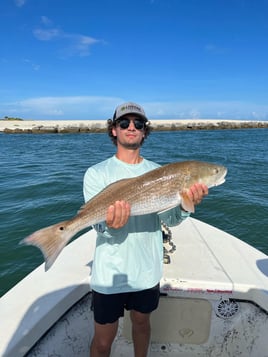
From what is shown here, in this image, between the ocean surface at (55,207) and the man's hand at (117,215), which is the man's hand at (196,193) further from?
the ocean surface at (55,207)

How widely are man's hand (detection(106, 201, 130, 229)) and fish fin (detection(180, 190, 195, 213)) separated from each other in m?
0.49

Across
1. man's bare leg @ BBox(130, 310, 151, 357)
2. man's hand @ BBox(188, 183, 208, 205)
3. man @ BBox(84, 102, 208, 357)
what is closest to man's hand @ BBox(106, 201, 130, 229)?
man @ BBox(84, 102, 208, 357)

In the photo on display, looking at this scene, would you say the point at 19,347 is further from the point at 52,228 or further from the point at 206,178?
the point at 206,178

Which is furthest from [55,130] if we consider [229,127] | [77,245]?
[77,245]

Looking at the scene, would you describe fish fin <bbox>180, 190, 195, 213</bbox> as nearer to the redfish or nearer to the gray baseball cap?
the redfish

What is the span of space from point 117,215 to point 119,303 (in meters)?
0.79

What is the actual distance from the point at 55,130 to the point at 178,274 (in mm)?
52841

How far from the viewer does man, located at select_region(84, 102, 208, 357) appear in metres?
2.45

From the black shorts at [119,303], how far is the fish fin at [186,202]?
2.46 ft

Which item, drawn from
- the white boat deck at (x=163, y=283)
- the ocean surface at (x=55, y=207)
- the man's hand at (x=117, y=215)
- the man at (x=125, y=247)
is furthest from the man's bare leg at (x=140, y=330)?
the ocean surface at (x=55, y=207)

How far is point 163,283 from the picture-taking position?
3.26m

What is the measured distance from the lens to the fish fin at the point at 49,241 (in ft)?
7.83

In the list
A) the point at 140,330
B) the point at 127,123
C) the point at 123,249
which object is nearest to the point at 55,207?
the point at 140,330

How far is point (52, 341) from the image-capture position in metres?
3.04
